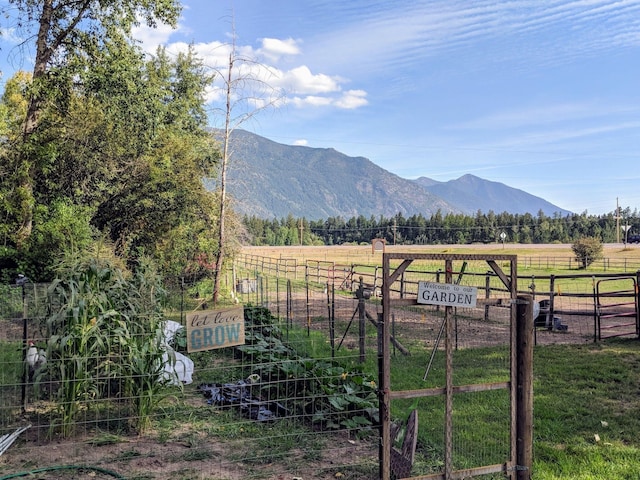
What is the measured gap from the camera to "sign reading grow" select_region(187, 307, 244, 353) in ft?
12.2

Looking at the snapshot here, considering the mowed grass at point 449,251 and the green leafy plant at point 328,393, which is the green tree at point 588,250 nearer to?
the mowed grass at point 449,251

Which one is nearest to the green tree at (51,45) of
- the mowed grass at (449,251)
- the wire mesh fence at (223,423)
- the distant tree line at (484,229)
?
the wire mesh fence at (223,423)

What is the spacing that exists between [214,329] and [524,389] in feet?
8.05

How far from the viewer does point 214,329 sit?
3826 millimetres

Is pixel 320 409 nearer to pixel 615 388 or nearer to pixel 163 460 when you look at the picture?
pixel 163 460

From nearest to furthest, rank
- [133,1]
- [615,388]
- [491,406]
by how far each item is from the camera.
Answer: [491,406], [615,388], [133,1]

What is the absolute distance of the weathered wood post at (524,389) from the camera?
11.8 feet

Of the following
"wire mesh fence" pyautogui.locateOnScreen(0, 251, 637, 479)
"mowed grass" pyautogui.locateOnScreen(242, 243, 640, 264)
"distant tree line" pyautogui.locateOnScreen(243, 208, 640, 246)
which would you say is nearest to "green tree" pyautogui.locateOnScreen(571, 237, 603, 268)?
"mowed grass" pyautogui.locateOnScreen(242, 243, 640, 264)

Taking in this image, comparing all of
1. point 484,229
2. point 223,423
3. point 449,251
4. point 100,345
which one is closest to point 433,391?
point 223,423

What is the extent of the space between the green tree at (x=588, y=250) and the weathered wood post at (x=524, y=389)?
3426cm

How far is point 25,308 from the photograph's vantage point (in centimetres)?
451

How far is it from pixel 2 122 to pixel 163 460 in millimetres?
13852

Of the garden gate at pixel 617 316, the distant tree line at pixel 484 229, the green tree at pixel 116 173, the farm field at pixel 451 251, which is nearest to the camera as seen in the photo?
the garden gate at pixel 617 316

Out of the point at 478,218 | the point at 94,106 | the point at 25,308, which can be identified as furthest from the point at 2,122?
the point at 478,218
